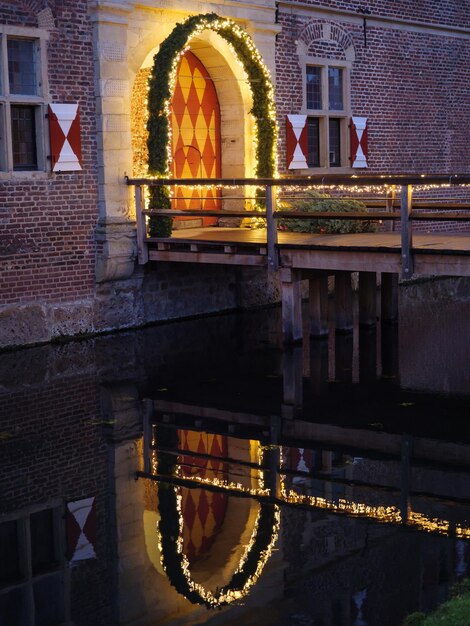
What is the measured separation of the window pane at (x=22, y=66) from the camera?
1212cm

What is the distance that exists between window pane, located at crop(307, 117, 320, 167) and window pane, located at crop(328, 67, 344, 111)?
389 millimetres

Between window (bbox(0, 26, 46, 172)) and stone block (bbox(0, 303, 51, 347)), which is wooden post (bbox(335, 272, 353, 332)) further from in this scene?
window (bbox(0, 26, 46, 172))

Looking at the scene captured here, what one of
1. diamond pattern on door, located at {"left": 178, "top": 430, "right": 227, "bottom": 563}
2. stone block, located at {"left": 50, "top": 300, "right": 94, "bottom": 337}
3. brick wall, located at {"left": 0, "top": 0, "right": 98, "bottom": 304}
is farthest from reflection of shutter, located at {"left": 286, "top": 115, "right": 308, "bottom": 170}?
diamond pattern on door, located at {"left": 178, "top": 430, "right": 227, "bottom": 563}

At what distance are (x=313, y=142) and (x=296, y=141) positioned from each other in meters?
0.86

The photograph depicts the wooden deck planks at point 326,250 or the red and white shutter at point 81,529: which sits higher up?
the wooden deck planks at point 326,250

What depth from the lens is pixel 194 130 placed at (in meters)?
14.9

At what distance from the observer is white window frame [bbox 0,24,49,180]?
11.9 meters

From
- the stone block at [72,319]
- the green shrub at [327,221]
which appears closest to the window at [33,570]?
the stone block at [72,319]

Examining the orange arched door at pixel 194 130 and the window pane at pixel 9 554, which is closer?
the window pane at pixel 9 554

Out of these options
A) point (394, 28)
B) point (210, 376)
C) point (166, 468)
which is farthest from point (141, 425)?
point (394, 28)

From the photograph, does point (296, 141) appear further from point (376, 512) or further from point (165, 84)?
point (376, 512)

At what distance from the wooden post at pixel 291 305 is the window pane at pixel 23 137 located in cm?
313

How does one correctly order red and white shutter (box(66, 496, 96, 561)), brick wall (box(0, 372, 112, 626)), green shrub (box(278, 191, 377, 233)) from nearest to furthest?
brick wall (box(0, 372, 112, 626)) → red and white shutter (box(66, 496, 96, 561)) → green shrub (box(278, 191, 377, 233))

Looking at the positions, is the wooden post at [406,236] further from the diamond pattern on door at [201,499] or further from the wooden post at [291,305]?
the diamond pattern on door at [201,499]
